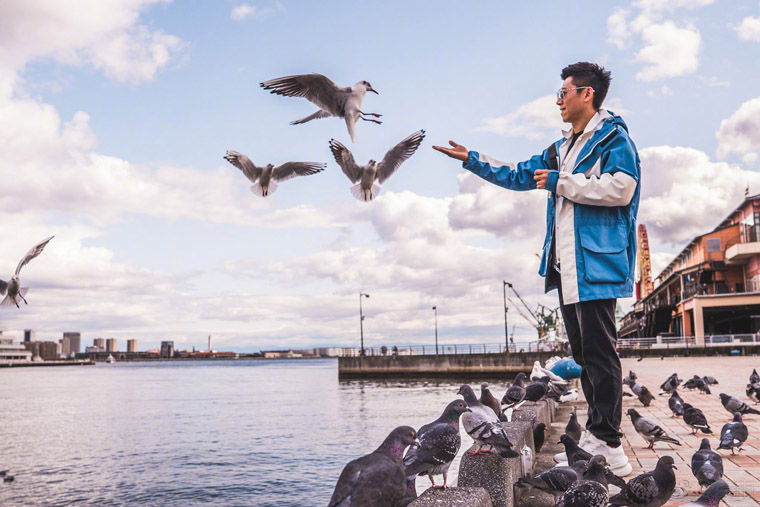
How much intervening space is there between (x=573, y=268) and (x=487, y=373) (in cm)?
5299

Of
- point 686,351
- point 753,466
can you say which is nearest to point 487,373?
point 686,351

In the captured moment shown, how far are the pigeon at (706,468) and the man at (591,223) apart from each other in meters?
0.52

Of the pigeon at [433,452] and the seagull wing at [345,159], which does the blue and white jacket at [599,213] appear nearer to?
the pigeon at [433,452]

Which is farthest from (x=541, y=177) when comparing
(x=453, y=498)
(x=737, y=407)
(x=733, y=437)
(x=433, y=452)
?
(x=737, y=407)

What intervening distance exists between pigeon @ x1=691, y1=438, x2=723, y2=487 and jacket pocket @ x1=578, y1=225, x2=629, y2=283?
1667 millimetres

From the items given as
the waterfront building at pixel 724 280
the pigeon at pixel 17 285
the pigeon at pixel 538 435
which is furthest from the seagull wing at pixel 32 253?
the waterfront building at pixel 724 280

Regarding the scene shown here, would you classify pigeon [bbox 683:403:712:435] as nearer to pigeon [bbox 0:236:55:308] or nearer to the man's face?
the man's face

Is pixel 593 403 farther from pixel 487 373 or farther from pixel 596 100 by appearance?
pixel 487 373

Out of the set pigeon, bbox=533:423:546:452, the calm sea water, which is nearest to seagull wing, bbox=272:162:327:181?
the calm sea water

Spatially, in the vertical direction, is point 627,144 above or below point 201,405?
above

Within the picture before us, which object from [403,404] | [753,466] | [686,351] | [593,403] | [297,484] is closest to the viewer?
[593,403]

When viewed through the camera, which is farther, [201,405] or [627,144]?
[201,405]

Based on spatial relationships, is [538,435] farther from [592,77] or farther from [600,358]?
[592,77]

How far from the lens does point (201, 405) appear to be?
42531 millimetres
